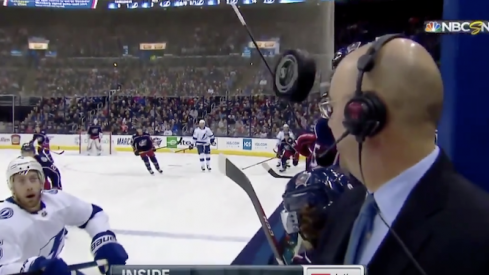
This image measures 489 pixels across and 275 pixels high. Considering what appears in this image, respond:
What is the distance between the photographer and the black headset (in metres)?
0.71

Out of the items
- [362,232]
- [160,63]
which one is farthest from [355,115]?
[160,63]

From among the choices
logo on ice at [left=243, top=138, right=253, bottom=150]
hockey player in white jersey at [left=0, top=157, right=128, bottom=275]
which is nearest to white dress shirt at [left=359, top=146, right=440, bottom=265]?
hockey player in white jersey at [left=0, top=157, right=128, bottom=275]

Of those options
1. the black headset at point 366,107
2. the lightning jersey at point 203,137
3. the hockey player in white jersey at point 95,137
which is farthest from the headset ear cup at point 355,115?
the hockey player in white jersey at point 95,137

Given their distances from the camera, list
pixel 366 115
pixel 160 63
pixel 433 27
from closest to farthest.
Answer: pixel 366 115
pixel 433 27
pixel 160 63

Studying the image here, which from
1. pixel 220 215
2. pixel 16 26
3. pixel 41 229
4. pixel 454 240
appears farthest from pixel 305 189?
pixel 16 26

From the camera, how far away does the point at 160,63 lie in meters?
18.2

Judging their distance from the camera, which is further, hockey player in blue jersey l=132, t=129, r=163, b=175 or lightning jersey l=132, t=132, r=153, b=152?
lightning jersey l=132, t=132, r=153, b=152

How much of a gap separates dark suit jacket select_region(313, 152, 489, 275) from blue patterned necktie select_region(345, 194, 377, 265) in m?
0.06

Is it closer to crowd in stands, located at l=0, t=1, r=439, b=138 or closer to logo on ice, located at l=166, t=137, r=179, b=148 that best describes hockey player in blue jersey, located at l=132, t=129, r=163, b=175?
logo on ice, located at l=166, t=137, r=179, b=148

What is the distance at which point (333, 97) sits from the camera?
0.81 metres

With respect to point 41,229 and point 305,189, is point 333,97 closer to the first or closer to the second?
point 305,189

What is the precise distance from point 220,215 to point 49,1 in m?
14.2

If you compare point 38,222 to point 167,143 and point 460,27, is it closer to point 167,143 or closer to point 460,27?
point 460,27

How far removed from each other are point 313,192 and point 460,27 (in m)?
0.85
